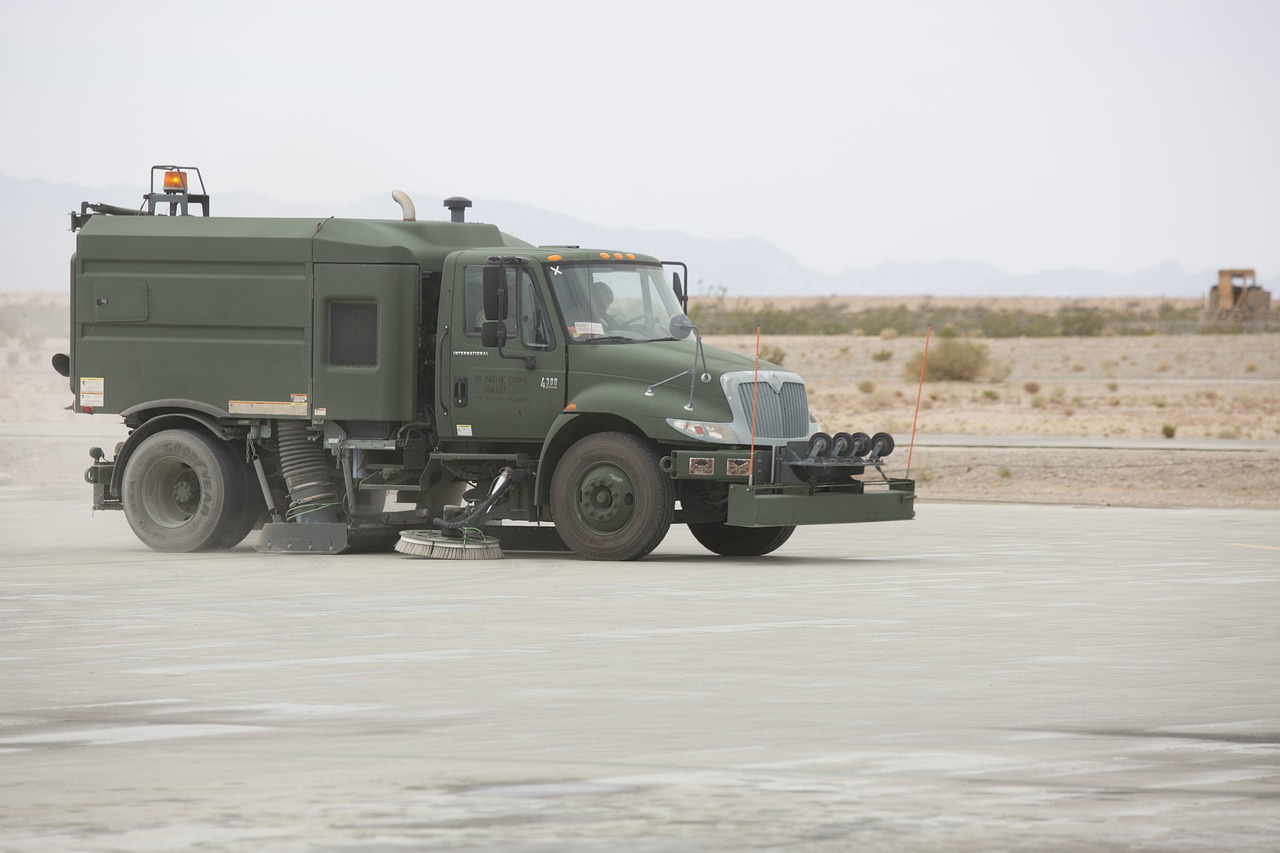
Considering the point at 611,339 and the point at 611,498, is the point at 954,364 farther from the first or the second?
the point at 611,498

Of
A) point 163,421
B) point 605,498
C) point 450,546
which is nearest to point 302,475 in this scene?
point 163,421

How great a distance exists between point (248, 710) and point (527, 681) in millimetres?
1679

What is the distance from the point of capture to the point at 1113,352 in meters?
89.2

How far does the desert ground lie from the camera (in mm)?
35281

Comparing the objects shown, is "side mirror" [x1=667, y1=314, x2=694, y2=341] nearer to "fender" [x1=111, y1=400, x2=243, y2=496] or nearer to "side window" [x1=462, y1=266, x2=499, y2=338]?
"side window" [x1=462, y1=266, x2=499, y2=338]

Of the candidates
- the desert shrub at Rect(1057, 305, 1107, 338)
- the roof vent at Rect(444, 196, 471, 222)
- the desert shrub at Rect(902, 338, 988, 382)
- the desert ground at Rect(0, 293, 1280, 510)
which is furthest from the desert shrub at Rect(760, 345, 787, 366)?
the roof vent at Rect(444, 196, 471, 222)

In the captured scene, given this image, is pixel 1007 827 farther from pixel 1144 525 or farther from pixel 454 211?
pixel 1144 525

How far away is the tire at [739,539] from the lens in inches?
834

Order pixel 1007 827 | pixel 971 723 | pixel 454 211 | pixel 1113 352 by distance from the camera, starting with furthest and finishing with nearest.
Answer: pixel 1113 352
pixel 454 211
pixel 971 723
pixel 1007 827

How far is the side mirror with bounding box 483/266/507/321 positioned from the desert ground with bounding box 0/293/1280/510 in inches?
183

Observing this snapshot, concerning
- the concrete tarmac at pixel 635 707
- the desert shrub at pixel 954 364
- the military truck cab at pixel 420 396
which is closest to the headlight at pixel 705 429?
the military truck cab at pixel 420 396

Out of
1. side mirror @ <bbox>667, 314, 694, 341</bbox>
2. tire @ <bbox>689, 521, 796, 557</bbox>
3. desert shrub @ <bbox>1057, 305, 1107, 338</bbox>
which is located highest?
desert shrub @ <bbox>1057, 305, 1107, 338</bbox>

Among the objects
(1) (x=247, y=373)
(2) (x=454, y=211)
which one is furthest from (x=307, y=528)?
(2) (x=454, y=211)

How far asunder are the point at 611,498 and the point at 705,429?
1066 millimetres
